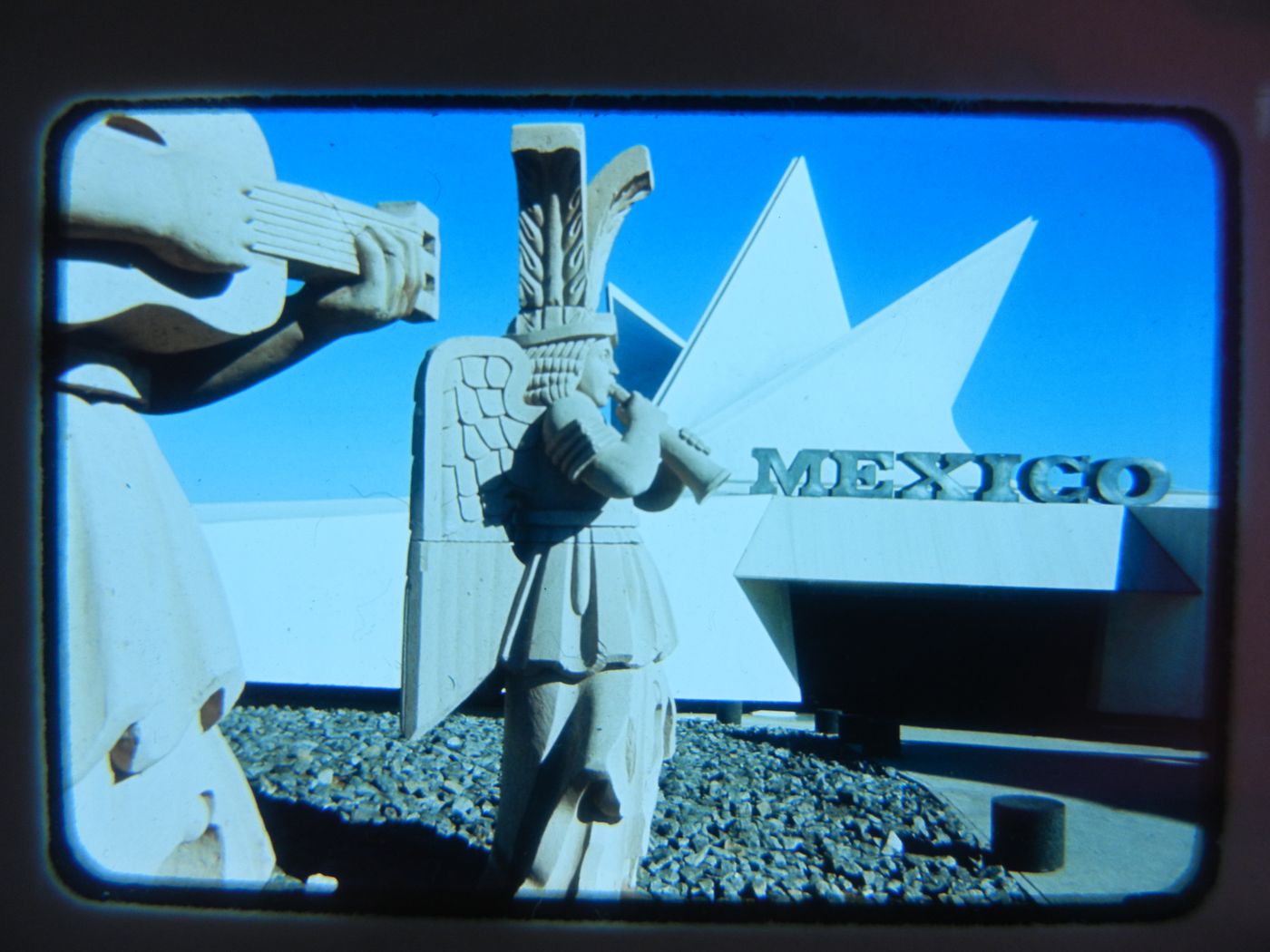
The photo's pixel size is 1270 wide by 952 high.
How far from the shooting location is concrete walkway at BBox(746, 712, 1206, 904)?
255 centimetres

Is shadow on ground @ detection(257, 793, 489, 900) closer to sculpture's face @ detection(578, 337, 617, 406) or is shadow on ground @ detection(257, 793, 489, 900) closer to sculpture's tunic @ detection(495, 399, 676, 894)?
sculpture's tunic @ detection(495, 399, 676, 894)

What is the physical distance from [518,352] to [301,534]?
9.08 ft

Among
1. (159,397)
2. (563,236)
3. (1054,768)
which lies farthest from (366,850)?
(1054,768)

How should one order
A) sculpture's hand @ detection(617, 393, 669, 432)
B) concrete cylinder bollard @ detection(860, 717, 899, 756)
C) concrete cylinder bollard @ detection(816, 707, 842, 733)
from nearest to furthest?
sculpture's hand @ detection(617, 393, 669, 432) < concrete cylinder bollard @ detection(860, 717, 899, 756) < concrete cylinder bollard @ detection(816, 707, 842, 733)

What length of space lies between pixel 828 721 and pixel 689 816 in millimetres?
1421

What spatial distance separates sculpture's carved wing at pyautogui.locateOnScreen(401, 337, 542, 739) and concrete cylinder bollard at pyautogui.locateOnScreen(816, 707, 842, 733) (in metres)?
2.76

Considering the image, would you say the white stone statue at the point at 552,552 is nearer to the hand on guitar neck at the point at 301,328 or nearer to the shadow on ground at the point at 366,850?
the hand on guitar neck at the point at 301,328

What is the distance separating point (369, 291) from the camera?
1.73 metres

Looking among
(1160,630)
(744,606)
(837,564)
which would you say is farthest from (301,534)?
(1160,630)

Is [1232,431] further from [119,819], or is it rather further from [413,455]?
[119,819]

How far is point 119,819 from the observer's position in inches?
58.6

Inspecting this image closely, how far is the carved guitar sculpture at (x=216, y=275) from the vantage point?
141 centimetres

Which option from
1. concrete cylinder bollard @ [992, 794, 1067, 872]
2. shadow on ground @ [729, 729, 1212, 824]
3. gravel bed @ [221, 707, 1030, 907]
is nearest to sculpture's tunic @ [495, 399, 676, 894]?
gravel bed @ [221, 707, 1030, 907]

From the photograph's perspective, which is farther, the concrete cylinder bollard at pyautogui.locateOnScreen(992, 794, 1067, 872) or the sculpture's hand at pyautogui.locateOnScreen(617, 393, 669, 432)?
the concrete cylinder bollard at pyautogui.locateOnScreen(992, 794, 1067, 872)
